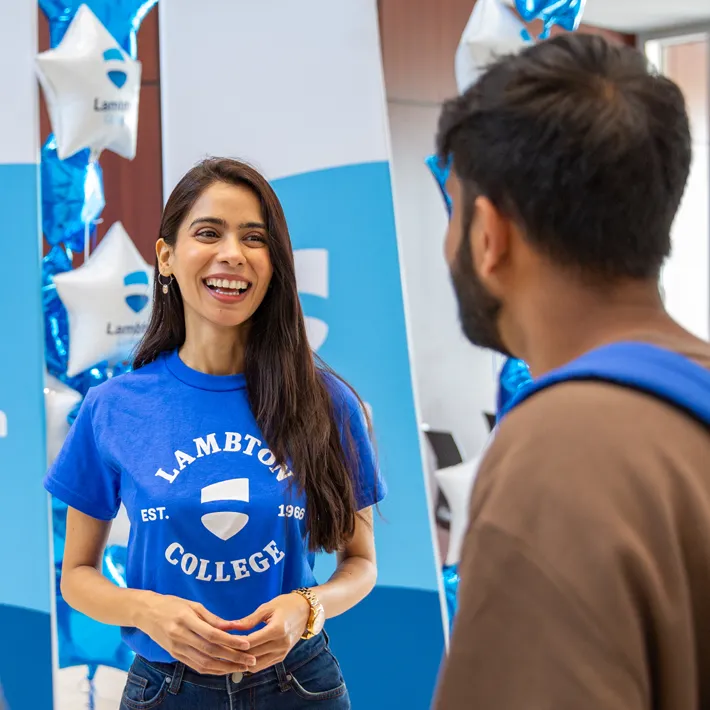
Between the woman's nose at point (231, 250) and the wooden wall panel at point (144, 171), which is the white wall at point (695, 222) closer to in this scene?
the wooden wall panel at point (144, 171)

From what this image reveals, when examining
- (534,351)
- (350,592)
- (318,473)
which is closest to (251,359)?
(318,473)

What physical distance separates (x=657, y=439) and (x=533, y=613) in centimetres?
13

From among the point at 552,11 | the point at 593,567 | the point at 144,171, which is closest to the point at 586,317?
the point at 593,567

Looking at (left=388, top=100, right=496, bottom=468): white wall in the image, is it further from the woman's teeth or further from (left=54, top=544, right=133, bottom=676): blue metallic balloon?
the woman's teeth

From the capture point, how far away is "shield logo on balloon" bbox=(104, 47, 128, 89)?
217 centimetres

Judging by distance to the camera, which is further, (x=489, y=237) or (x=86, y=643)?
(x=86, y=643)

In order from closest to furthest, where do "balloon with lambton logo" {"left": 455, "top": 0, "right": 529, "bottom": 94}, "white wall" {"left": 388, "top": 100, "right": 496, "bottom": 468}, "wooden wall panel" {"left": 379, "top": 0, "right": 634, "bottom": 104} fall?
"balloon with lambton logo" {"left": 455, "top": 0, "right": 529, "bottom": 94}
"white wall" {"left": 388, "top": 100, "right": 496, "bottom": 468}
"wooden wall panel" {"left": 379, "top": 0, "right": 634, "bottom": 104}

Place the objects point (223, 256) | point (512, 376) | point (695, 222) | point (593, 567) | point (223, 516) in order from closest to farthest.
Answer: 1. point (593, 567)
2. point (223, 516)
3. point (223, 256)
4. point (512, 376)
5. point (695, 222)

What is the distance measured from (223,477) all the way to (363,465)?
27cm

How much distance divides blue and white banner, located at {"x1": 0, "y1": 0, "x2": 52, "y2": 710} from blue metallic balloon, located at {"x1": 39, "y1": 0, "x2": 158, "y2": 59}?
0.05 metres

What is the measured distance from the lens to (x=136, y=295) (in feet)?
7.33

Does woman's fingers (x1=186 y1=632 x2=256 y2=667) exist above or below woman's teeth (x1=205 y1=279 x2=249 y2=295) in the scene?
below

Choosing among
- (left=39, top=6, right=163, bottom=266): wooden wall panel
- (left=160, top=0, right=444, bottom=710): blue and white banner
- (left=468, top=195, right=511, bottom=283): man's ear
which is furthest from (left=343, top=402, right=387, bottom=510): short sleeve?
(left=39, top=6, right=163, bottom=266): wooden wall panel

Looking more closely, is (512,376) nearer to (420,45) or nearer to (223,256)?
(223,256)
